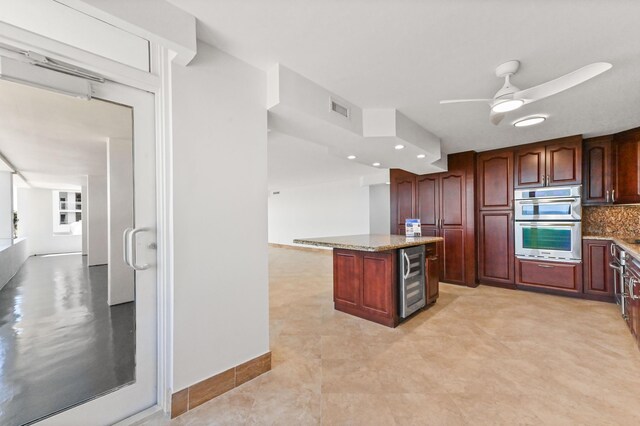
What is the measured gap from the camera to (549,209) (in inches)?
156

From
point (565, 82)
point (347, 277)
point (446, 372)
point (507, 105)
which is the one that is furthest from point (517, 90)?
point (347, 277)

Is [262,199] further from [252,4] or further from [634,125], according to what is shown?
[634,125]

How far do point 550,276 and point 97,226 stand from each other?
5.45m

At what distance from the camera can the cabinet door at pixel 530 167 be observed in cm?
406

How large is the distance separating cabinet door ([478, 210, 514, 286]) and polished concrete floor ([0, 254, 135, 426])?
4.94m

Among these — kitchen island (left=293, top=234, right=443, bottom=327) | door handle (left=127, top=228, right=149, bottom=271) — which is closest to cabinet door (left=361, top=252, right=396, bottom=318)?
kitchen island (left=293, top=234, right=443, bottom=327)

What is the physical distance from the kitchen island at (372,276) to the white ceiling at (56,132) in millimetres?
1881

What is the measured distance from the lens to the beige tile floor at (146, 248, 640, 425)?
63.5 inches

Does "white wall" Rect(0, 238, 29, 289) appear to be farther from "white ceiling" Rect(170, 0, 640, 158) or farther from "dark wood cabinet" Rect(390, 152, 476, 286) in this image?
"dark wood cabinet" Rect(390, 152, 476, 286)

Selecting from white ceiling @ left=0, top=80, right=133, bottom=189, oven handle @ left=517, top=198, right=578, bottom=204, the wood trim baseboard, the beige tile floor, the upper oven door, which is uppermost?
white ceiling @ left=0, top=80, right=133, bottom=189

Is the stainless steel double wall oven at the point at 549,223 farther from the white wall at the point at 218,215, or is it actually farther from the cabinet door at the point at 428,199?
the white wall at the point at 218,215

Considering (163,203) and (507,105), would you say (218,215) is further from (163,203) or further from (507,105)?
(507,105)

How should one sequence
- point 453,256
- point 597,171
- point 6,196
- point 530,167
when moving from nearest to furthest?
point 6,196, point 597,171, point 530,167, point 453,256

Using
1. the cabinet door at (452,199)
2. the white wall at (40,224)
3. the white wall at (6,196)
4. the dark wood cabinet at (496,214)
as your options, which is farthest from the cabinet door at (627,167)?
the white wall at (6,196)
